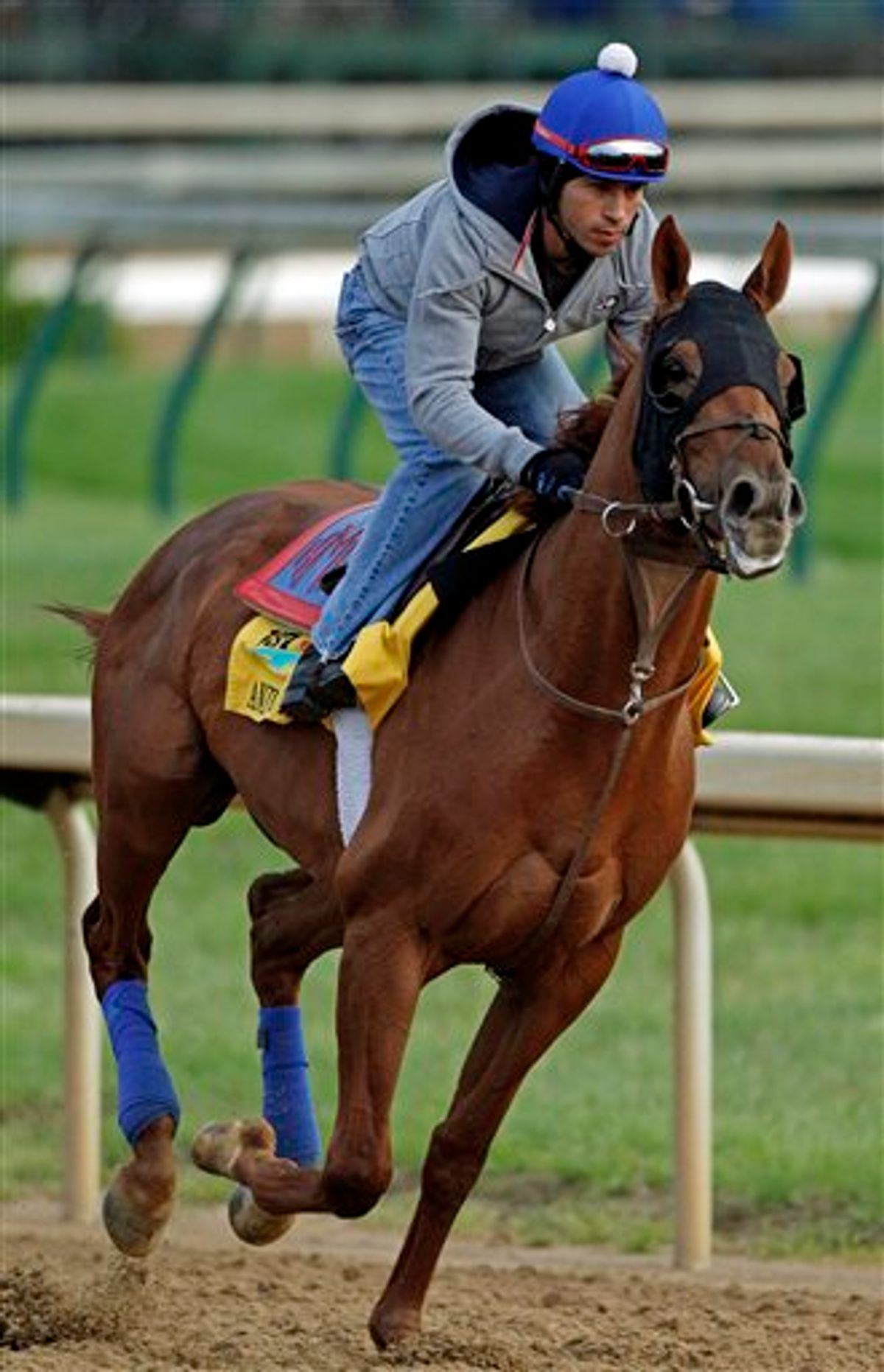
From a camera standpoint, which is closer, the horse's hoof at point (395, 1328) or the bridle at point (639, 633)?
the bridle at point (639, 633)

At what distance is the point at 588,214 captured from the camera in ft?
18.0

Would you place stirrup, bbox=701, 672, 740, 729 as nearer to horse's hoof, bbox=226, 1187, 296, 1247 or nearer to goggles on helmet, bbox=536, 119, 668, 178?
goggles on helmet, bbox=536, 119, 668, 178

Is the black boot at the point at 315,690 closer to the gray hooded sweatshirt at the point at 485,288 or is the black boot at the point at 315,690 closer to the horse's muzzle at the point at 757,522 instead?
the gray hooded sweatshirt at the point at 485,288

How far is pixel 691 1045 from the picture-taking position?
6.81 metres

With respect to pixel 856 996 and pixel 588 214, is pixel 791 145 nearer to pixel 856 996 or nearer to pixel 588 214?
pixel 856 996

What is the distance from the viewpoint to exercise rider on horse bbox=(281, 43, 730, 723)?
17.9ft

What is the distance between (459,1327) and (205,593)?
1404 millimetres

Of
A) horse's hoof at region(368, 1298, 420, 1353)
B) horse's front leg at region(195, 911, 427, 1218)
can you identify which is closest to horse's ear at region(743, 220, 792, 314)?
horse's front leg at region(195, 911, 427, 1218)

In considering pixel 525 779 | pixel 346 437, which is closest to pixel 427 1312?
pixel 525 779

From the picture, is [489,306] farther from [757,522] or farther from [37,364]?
[37,364]

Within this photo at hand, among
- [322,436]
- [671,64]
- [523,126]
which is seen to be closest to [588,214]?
[523,126]

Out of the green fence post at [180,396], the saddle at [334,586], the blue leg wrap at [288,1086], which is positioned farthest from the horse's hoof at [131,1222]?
the green fence post at [180,396]

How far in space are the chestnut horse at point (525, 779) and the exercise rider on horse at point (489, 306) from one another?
0.16 m

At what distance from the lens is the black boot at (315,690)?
5.80m
